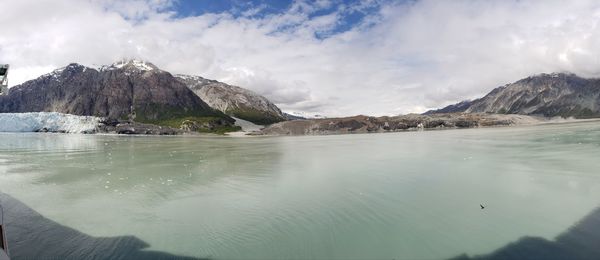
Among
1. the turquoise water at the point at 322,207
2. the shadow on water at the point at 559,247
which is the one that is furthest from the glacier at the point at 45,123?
the shadow on water at the point at 559,247

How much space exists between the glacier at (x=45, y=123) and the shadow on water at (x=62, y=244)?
175 metres

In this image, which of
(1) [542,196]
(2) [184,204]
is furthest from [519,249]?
(2) [184,204]

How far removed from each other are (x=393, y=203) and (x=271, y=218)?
606 centimetres

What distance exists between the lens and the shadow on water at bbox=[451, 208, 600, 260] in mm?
10703

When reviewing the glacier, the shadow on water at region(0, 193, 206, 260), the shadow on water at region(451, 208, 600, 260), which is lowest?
the shadow on water at region(451, 208, 600, 260)

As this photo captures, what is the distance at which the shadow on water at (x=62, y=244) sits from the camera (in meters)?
11.1

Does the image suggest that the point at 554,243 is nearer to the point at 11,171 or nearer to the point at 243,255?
the point at 243,255

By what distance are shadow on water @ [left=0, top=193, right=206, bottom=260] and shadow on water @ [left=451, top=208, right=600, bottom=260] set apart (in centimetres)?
966

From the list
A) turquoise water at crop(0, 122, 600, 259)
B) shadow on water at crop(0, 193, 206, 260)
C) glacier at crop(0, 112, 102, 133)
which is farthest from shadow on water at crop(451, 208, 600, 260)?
glacier at crop(0, 112, 102, 133)

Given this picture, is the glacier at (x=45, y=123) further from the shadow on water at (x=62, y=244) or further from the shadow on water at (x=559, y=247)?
the shadow on water at (x=559, y=247)

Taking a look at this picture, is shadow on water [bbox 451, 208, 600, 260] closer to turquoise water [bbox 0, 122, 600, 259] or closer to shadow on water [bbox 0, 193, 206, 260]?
turquoise water [bbox 0, 122, 600, 259]

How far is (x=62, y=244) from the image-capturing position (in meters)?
12.0

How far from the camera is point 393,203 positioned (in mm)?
17188

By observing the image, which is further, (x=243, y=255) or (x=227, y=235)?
(x=227, y=235)
